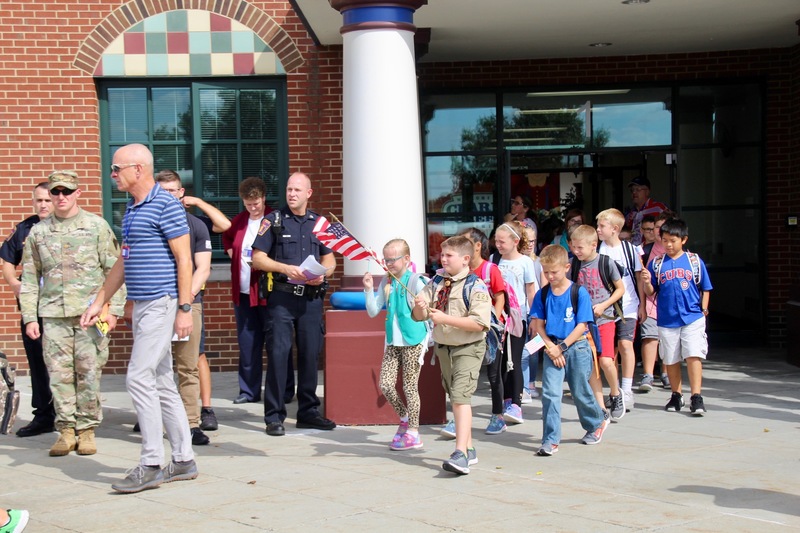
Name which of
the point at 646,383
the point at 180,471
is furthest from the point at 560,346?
the point at 646,383

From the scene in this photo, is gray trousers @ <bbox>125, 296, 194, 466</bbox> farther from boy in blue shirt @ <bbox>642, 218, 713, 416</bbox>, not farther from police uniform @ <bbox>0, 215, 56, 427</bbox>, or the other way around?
boy in blue shirt @ <bbox>642, 218, 713, 416</bbox>

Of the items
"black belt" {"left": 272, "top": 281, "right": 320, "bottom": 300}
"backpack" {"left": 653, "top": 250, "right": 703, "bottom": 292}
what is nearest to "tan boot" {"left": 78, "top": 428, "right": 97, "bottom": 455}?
"black belt" {"left": 272, "top": 281, "right": 320, "bottom": 300}

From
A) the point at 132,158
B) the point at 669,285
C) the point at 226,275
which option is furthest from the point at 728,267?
the point at 132,158

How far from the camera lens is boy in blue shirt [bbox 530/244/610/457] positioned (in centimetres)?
738

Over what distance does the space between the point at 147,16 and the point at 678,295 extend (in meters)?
6.54

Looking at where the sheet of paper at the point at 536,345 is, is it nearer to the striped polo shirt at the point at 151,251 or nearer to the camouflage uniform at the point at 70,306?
the striped polo shirt at the point at 151,251

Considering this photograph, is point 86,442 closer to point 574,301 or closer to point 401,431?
point 401,431

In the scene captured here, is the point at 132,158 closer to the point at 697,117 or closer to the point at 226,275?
the point at 226,275

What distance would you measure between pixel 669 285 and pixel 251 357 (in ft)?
12.2

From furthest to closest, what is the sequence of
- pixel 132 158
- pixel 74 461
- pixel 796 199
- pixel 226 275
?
pixel 796 199, pixel 226 275, pixel 74 461, pixel 132 158

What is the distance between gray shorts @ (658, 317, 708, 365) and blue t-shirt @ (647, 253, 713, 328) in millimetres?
44

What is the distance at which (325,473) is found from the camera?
22.5 feet

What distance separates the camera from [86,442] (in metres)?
7.66

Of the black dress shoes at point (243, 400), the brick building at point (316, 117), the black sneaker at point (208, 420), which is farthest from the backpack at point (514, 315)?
the brick building at point (316, 117)
